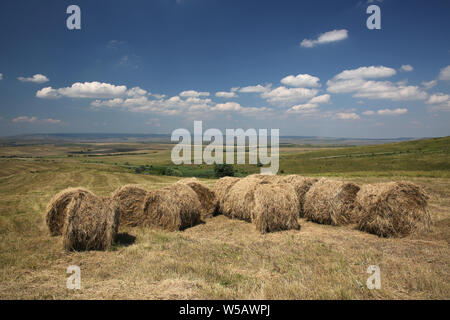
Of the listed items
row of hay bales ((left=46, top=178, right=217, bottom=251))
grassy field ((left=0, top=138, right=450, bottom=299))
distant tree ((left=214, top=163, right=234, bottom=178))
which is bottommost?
distant tree ((left=214, top=163, right=234, bottom=178))

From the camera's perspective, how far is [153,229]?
9.53m

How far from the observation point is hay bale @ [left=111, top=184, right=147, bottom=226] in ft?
32.4

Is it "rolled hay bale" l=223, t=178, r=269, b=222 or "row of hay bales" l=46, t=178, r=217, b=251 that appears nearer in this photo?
"row of hay bales" l=46, t=178, r=217, b=251

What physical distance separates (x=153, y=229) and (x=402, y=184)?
380 inches

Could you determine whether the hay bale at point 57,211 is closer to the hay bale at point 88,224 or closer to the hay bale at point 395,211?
the hay bale at point 88,224

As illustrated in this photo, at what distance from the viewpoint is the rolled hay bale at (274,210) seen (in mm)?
9203

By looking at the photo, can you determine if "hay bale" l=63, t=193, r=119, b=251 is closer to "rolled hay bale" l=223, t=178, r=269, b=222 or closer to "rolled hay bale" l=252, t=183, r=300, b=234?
"rolled hay bale" l=252, t=183, r=300, b=234

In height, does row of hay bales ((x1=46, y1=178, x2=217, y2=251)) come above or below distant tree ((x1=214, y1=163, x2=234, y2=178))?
above

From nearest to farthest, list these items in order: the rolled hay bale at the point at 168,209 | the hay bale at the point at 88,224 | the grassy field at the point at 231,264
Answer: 1. the grassy field at the point at 231,264
2. the hay bale at the point at 88,224
3. the rolled hay bale at the point at 168,209

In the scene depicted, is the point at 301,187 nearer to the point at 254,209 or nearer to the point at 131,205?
the point at 254,209

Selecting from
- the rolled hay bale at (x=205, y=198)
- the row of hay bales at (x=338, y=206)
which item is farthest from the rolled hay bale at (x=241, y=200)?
the rolled hay bale at (x=205, y=198)

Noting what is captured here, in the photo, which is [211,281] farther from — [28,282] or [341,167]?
[341,167]

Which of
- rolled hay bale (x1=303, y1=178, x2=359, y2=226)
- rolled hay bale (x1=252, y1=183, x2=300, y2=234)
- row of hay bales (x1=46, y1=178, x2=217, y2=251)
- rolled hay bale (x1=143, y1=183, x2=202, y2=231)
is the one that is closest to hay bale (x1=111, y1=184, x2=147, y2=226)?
row of hay bales (x1=46, y1=178, x2=217, y2=251)
